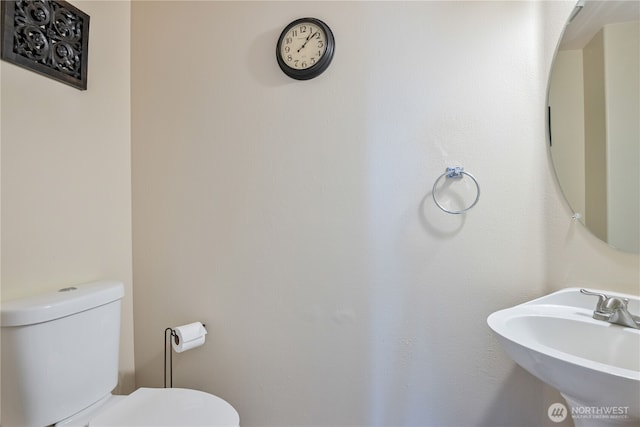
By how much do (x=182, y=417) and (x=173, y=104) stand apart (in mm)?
1219

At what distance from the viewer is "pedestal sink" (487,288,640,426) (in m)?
A: 0.65

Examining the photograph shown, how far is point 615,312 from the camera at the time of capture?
34.6 inches

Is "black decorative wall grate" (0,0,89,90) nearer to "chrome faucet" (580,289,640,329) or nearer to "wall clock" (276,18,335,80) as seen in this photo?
"wall clock" (276,18,335,80)

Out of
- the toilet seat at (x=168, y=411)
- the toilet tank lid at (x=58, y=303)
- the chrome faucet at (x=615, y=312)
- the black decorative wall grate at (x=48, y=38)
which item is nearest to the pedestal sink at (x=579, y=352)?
the chrome faucet at (x=615, y=312)

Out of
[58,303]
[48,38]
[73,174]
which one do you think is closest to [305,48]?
[48,38]

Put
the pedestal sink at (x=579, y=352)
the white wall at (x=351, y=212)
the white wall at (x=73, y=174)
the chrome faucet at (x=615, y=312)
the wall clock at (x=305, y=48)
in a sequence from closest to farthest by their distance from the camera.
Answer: the pedestal sink at (x=579, y=352)
the chrome faucet at (x=615, y=312)
the white wall at (x=73, y=174)
the white wall at (x=351, y=212)
the wall clock at (x=305, y=48)

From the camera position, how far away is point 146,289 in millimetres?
1385

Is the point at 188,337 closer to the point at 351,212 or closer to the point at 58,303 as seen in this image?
the point at 58,303

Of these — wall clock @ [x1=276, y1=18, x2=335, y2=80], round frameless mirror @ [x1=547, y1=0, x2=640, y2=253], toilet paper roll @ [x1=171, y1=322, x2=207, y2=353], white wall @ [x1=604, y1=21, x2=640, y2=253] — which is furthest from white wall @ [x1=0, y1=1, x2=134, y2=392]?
white wall @ [x1=604, y1=21, x2=640, y2=253]

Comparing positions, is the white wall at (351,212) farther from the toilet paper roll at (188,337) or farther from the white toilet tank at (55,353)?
the white toilet tank at (55,353)

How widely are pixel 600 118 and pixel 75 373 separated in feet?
6.25

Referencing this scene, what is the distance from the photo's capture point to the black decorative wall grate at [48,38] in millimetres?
947

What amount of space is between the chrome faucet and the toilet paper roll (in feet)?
4.54

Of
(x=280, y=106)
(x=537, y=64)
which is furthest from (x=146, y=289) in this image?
(x=537, y=64)
